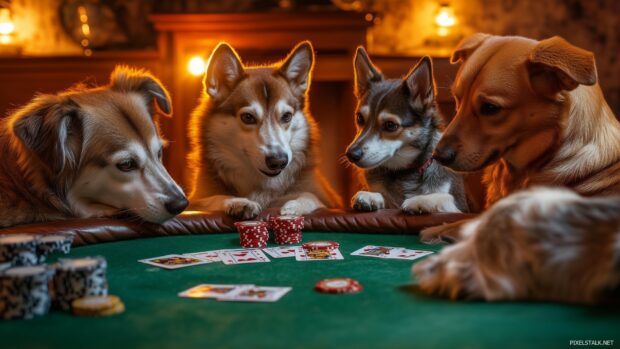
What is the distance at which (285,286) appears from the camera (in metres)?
1.83

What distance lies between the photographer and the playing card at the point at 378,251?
224 cm

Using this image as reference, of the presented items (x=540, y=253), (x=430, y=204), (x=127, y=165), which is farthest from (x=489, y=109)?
(x=127, y=165)

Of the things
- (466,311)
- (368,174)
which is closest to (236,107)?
(368,174)

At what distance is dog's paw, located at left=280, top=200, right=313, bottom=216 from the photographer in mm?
2998

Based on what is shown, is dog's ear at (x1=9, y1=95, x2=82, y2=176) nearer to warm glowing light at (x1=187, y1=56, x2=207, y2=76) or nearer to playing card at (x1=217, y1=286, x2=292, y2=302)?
playing card at (x1=217, y1=286, x2=292, y2=302)

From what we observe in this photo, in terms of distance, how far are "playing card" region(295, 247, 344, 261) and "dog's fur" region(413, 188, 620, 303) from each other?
0.63 metres

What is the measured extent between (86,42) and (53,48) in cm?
57

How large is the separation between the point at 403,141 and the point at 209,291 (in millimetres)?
1932

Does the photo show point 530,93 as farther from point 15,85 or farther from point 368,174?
point 15,85

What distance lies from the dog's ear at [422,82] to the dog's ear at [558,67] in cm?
104

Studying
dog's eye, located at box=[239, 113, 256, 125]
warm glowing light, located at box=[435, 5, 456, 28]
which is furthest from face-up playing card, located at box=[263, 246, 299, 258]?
warm glowing light, located at box=[435, 5, 456, 28]

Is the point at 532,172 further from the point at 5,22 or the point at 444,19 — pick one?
the point at 5,22

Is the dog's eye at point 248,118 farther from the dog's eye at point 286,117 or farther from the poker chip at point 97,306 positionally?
the poker chip at point 97,306

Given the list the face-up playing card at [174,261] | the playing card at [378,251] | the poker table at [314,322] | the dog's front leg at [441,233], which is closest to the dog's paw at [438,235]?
the dog's front leg at [441,233]
